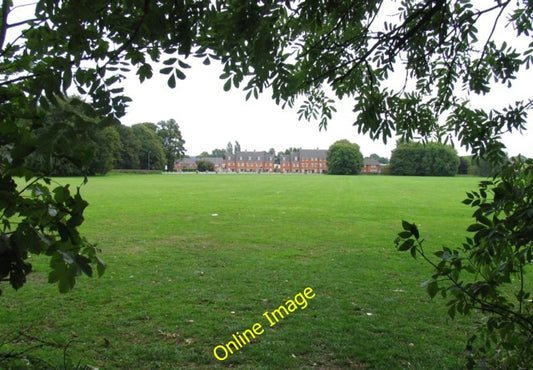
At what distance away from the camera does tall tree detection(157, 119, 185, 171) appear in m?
108

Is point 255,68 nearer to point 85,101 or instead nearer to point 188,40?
point 188,40

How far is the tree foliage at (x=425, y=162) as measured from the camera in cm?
8625

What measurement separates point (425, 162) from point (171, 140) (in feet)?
223

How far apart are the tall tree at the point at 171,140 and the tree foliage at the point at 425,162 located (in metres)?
59.1

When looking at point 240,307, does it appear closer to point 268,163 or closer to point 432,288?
point 432,288

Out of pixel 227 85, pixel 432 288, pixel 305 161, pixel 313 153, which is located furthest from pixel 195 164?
Result: pixel 432 288

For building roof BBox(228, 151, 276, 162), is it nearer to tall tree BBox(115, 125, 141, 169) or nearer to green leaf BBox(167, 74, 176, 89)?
tall tree BBox(115, 125, 141, 169)

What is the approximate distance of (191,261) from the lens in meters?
8.62

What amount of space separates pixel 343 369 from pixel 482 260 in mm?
2347

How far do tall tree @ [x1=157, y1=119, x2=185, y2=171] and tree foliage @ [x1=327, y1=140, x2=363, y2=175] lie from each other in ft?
142

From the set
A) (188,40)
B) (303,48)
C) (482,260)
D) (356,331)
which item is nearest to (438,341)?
(356,331)

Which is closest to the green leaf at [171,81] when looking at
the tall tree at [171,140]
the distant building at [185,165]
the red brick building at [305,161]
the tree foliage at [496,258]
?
the tree foliage at [496,258]

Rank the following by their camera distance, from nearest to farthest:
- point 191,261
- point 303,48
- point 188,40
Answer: point 188,40 < point 303,48 < point 191,261

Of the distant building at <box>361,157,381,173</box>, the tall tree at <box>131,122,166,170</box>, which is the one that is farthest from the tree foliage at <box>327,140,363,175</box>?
the tall tree at <box>131,122,166,170</box>
